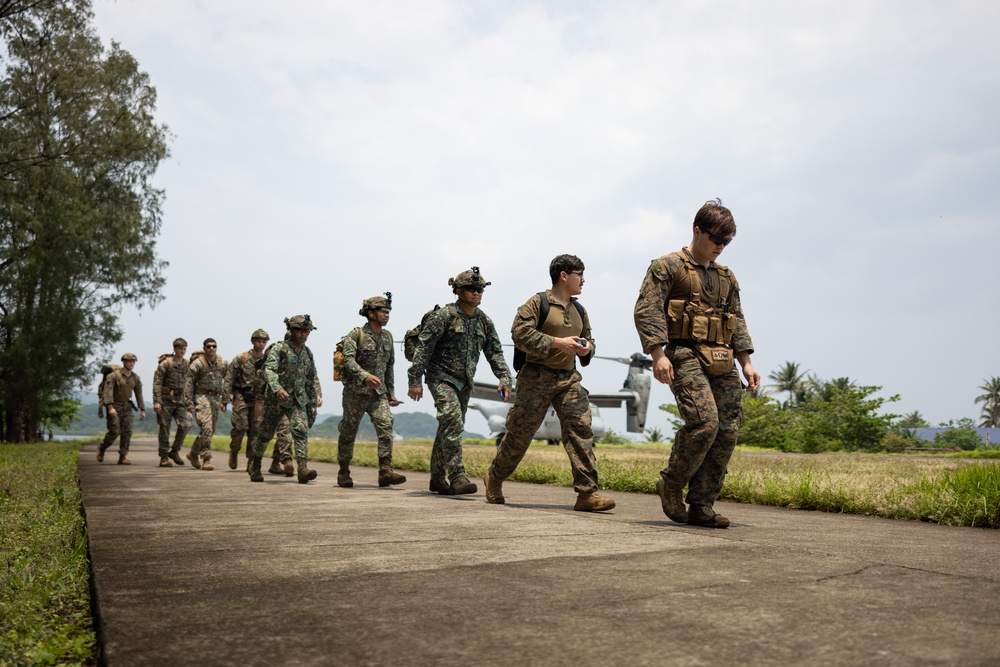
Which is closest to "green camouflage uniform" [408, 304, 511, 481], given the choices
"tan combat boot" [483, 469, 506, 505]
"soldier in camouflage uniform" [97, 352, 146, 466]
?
"tan combat boot" [483, 469, 506, 505]

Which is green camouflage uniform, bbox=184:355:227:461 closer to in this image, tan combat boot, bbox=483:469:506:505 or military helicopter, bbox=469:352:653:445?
tan combat boot, bbox=483:469:506:505

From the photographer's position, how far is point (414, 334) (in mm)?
9297

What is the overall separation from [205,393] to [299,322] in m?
4.55

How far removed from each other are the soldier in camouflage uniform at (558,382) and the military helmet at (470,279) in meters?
1.50

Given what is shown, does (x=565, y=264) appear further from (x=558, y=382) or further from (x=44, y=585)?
(x=44, y=585)

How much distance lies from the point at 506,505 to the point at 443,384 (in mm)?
1848

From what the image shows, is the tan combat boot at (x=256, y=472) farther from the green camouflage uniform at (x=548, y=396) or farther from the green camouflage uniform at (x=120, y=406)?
the green camouflage uniform at (x=120, y=406)

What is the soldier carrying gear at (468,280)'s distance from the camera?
344 inches

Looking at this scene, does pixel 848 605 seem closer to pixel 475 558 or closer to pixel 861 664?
pixel 861 664

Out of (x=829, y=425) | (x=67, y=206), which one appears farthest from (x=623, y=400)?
(x=67, y=206)

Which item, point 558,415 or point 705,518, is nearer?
point 705,518

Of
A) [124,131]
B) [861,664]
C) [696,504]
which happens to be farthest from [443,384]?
[124,131]

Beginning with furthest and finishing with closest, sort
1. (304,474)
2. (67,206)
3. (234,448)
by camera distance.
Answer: (67,206) < (234,448) < (304,474)

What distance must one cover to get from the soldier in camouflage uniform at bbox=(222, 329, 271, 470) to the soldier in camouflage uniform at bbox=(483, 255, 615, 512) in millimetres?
7337
